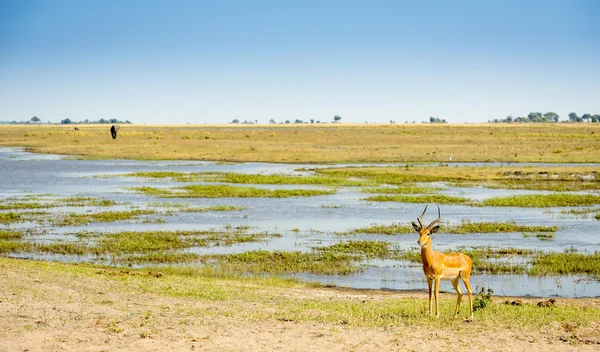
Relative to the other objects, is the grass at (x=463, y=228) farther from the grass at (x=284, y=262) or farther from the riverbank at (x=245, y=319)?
the riverbank at (x=245, y=319)

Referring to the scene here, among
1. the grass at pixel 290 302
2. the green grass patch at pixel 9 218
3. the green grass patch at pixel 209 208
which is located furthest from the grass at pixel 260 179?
the grass at pixel 290 302

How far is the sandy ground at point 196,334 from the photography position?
11.8 meters

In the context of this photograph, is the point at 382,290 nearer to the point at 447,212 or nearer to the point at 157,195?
the point at 447,212

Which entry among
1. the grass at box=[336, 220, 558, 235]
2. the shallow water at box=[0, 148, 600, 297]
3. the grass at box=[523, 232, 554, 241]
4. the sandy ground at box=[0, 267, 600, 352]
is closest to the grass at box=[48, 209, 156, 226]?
the shallow water at box=[0, 148, 600, 297]

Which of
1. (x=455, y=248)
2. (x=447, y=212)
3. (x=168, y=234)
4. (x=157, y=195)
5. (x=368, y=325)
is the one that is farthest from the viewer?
(x=157, y=195)

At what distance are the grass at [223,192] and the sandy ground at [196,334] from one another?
25131 mm

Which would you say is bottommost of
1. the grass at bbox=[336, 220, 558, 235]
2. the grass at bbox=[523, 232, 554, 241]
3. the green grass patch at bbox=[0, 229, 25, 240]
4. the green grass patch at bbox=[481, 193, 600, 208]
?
the grass at bbox=[523, 232, 554, 241]

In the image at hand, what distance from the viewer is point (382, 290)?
1930 centimetres

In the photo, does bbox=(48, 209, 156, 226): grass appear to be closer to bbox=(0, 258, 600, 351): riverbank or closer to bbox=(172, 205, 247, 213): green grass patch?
bbox=(172, 205, 247, 213): green grass patch

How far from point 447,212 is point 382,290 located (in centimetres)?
1527

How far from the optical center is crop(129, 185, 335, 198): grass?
132ft

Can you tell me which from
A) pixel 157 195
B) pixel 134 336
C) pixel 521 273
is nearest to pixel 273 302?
pixel 134 336

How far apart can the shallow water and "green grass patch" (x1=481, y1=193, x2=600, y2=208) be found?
1.13 meters

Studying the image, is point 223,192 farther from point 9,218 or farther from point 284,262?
point 284,262
